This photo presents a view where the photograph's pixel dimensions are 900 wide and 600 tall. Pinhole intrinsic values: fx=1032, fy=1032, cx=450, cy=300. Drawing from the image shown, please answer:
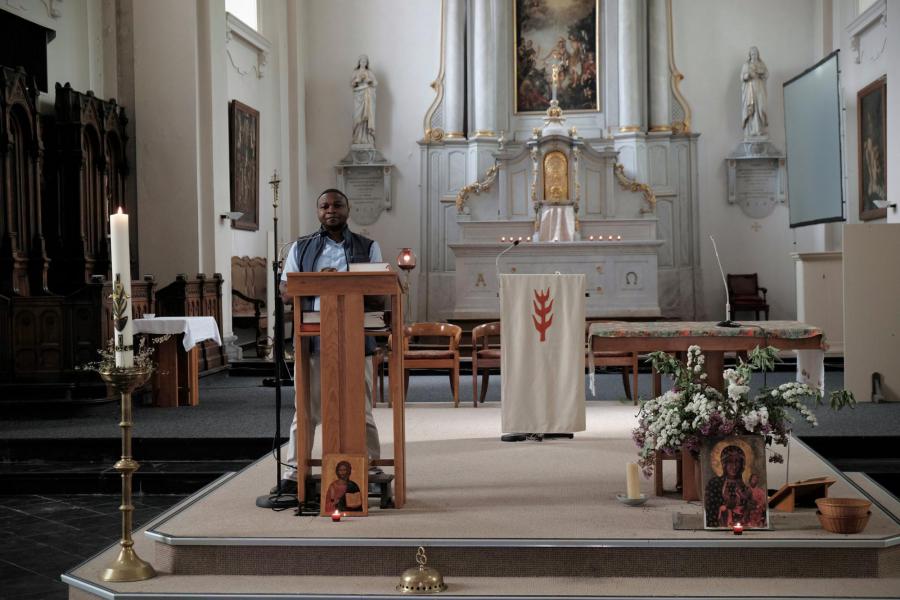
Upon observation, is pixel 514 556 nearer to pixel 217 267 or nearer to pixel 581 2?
pixel 217 267

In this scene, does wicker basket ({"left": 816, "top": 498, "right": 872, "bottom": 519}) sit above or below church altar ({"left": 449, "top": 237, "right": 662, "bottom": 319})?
below

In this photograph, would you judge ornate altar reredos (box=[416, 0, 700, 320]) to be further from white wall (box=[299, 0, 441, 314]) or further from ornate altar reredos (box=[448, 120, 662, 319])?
white wall (box=[299, 0, 441, 314])

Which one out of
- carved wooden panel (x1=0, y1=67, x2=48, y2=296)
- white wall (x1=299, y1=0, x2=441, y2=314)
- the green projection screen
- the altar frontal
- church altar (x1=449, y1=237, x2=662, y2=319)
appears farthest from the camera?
white wall (x1=299, y1=0, x2=441, y2=314)

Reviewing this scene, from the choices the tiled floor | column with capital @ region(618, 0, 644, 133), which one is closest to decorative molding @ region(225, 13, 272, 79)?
column with capital @ region(618, 0, 644, 133)

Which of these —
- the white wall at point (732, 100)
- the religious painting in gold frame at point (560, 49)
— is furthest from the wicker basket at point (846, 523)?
the religious painting in gold frame at point (560, 49)

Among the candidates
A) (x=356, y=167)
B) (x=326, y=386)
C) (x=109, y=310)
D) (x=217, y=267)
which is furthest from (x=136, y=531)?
(x=356, y=167)

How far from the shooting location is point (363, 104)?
1641 centimetres

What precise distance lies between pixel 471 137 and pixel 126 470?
513 inches

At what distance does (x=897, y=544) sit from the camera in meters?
4.08

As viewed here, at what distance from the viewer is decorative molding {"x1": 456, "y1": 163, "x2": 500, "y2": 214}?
15738mm

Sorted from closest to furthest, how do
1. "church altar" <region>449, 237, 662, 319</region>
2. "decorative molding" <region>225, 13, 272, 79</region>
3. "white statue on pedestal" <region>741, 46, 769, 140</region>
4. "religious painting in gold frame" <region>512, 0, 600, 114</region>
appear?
1. "decorative molding" <region>225, 13, 272, 79</region>
2. "church altar" <region>449, 237, 662, 319</region>
3. "white statue on pedestal" <region>741, 46, 769, 140</region>
4. "religious painting in gold frame" <region>512, 0, 600, 114</region>

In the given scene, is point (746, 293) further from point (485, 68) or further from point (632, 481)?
point (632, 481)

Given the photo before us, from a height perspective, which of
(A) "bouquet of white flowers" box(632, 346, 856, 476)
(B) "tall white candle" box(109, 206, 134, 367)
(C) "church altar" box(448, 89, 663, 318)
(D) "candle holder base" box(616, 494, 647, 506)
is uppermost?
(C) "church altar" box(448, 89, 663, 318)

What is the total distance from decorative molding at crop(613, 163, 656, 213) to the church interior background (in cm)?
4
